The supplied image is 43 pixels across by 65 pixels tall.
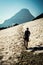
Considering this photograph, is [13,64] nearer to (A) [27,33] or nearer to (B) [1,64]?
(B) [1,64]

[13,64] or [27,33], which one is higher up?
[27,33]

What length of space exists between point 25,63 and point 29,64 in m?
0.49

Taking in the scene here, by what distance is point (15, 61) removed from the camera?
509 inches

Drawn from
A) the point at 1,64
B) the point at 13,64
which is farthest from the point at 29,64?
the point at 1,64

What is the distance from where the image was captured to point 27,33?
17.0 metres

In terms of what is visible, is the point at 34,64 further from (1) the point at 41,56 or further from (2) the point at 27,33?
(2) the point at 27,33

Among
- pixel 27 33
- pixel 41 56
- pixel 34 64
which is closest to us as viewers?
pixel 34 64

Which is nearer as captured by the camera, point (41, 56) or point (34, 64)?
point (34, 64)

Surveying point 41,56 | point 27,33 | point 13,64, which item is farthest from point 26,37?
point 13,64

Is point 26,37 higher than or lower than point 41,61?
higher

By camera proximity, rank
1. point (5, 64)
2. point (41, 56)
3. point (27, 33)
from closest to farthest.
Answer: point (5, 64), point (41, 56), point (27, 33)

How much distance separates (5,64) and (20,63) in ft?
4.08

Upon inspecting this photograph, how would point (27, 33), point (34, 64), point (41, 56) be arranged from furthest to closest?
point (27, 33) < point (41, 56) < point (34, 64)

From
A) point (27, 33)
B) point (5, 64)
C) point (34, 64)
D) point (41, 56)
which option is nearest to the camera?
point (34, 64)
